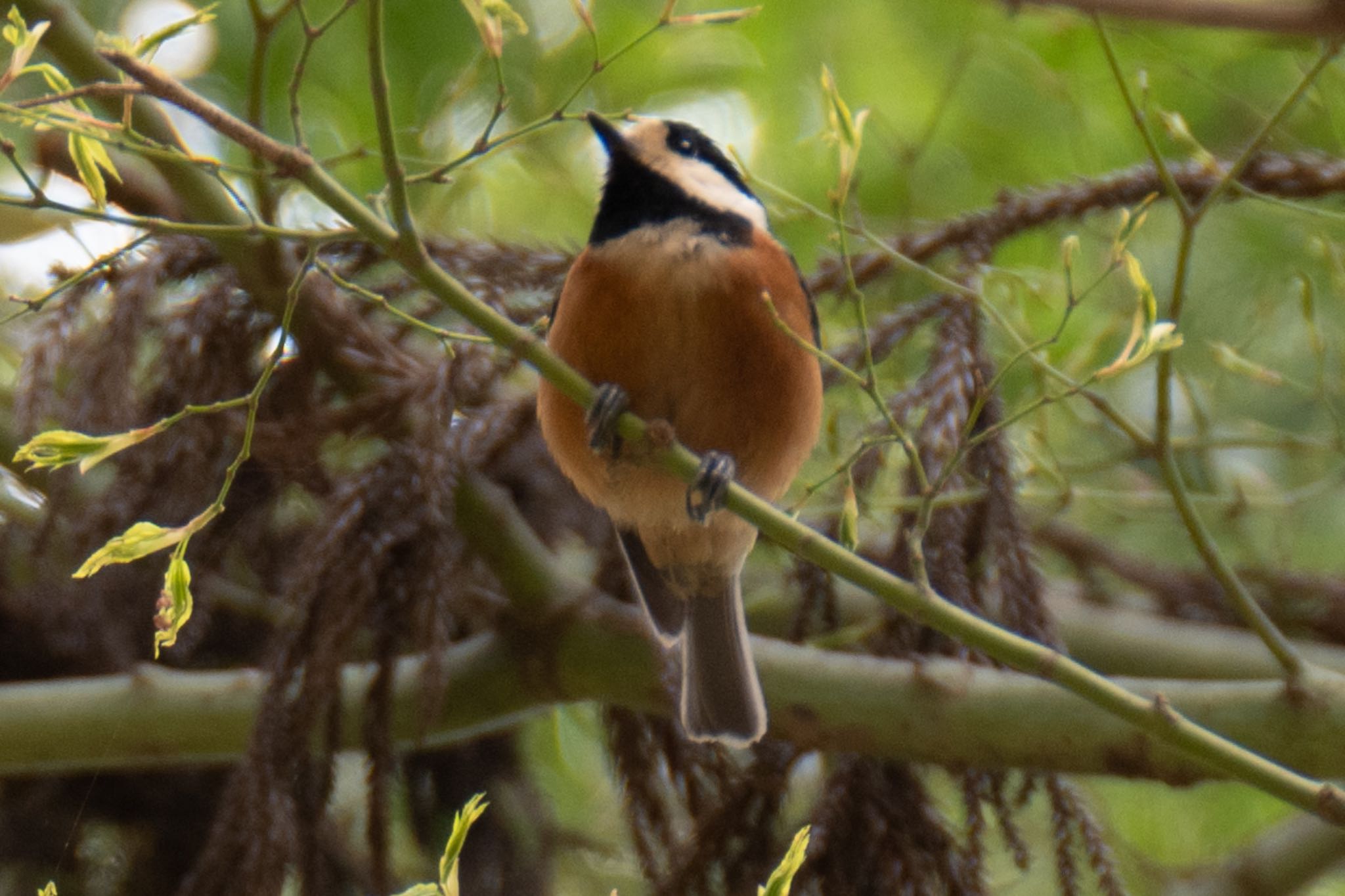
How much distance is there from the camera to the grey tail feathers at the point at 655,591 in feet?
7.80

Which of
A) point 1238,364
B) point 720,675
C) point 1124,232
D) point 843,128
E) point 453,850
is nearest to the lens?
point 453,850

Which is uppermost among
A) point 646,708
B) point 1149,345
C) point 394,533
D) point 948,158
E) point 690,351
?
point 1149,345

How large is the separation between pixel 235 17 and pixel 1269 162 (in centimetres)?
276

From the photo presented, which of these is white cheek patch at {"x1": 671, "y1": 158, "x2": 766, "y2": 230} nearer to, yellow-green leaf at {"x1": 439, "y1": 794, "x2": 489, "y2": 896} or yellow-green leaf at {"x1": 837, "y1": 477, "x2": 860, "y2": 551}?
yellow-green leaf at {"x1": 837, "y1": 477, "x2": 860, "y2": 551}

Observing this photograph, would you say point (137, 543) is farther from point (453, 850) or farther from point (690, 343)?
point (690, 343)

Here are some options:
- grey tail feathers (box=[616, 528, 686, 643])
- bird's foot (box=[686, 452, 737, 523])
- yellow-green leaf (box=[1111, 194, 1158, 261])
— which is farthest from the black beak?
yellow-green leaf (box=[1111, 194, 1158, 261])

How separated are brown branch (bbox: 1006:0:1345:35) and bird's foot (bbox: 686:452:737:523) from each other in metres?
1.39

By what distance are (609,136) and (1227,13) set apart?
1.83 metres

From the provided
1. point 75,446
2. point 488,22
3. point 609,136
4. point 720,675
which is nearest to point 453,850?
point 75,446

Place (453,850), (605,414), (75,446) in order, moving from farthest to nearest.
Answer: (605,414) → (75,446) → (453,850)

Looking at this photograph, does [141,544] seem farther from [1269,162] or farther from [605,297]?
[1269,162]

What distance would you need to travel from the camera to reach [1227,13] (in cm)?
60

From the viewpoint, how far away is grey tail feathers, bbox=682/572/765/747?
221cm

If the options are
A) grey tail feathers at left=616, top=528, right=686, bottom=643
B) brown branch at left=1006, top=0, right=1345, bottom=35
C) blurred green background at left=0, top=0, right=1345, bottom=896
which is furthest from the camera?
blurred green background at left=0, top=0, right=1345, bottom=896
